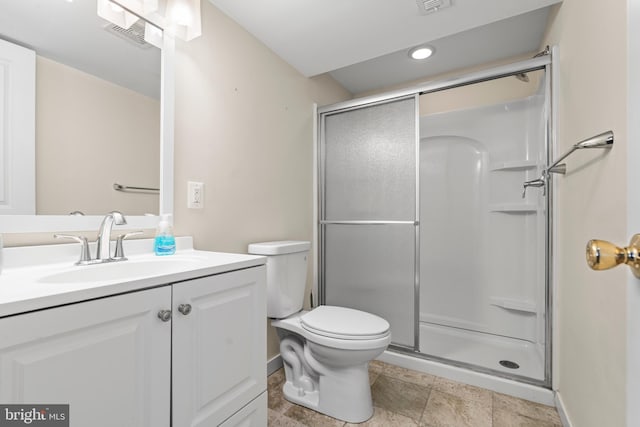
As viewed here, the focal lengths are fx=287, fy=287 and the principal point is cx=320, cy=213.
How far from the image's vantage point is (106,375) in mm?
656

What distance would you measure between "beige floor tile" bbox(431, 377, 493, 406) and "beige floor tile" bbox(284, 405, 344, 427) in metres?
0.66

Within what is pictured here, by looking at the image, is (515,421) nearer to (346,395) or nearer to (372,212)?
(346,395)

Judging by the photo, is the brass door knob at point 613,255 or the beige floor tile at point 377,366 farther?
the beige floor tile at point 377,366

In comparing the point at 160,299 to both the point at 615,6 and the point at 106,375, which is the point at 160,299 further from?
the point at 615,6

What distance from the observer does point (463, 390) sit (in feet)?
5.39

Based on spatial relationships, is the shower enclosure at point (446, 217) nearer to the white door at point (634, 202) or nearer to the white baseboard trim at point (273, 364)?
the white baseboard trim at point (273, 364)

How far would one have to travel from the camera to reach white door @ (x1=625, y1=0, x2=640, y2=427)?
40 cm

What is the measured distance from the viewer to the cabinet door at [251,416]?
963 millimetres

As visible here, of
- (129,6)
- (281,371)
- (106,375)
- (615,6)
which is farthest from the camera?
(281,371)

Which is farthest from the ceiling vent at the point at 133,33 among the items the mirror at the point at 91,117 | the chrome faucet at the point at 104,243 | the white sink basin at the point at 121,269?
the white sink basin at the point at 121,269

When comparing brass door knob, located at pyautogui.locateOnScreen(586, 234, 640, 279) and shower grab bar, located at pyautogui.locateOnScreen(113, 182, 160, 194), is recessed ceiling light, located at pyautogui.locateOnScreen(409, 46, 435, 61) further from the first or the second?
brass door knob, located at pyautogui.locateOnScreen(586, 234, 640, 279)

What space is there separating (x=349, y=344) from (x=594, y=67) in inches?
57.4

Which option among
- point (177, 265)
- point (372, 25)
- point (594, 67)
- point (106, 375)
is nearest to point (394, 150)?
point (372, 25)

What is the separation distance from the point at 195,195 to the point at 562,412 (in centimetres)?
206
